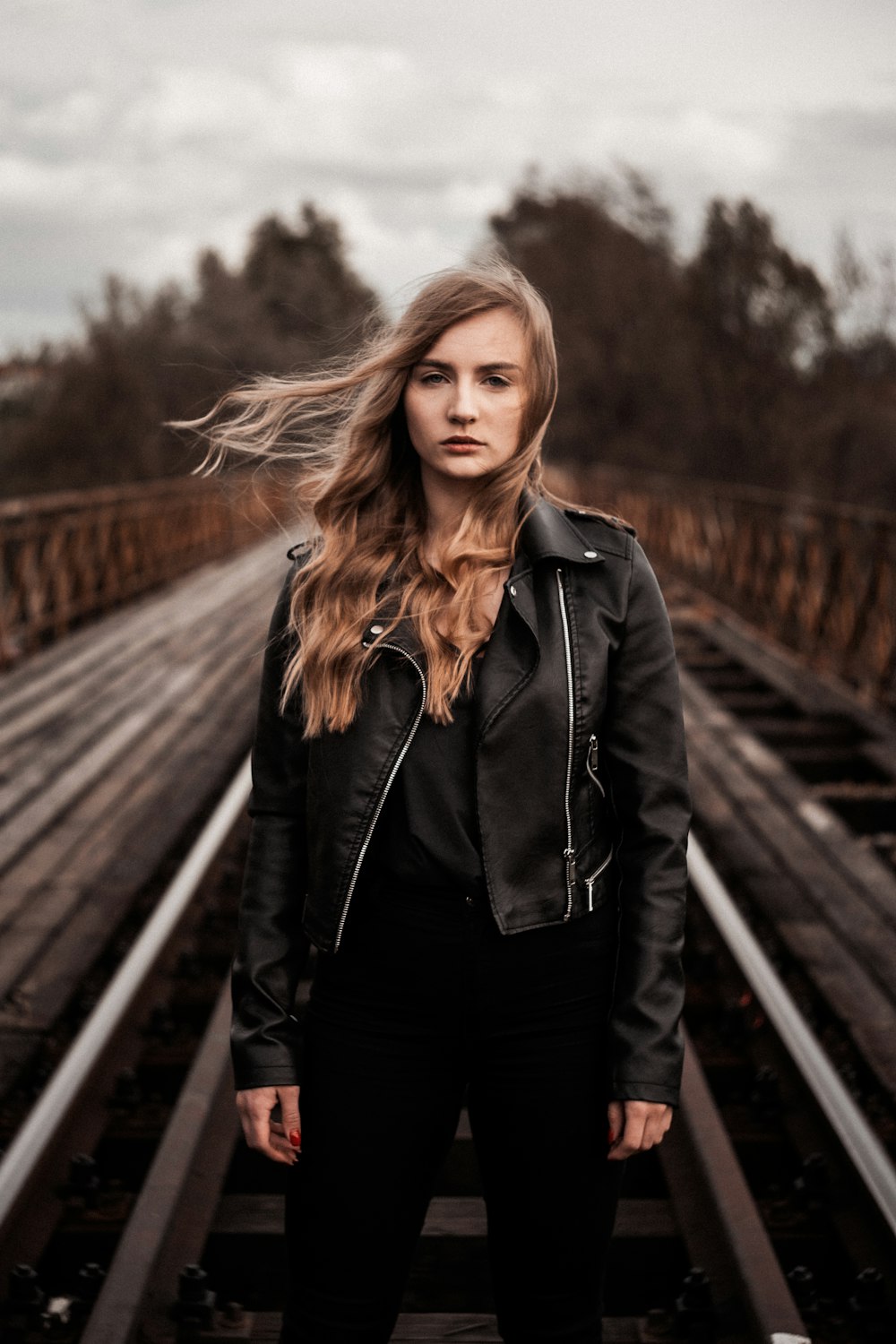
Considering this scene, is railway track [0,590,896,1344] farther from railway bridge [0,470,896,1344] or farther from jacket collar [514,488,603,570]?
jacket collar [514,488,603,570]

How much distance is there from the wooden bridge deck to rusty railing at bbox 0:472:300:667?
41 centimetres

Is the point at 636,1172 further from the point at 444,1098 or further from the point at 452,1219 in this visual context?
the point at 444,1098

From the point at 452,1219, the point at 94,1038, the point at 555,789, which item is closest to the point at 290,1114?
the point at 555,789

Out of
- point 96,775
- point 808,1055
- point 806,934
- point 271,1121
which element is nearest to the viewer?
point 271,1121

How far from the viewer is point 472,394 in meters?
1.80

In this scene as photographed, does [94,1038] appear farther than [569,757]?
Yes

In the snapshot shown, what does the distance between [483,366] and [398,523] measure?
0.27 metres

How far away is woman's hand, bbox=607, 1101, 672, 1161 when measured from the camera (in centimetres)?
177

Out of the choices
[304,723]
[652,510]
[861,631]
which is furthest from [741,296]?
[304,723]

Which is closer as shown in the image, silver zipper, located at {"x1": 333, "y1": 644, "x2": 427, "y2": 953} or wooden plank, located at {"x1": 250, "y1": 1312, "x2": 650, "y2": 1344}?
silver zipper, located at {"x1": 333, "y1": 644, "x2": 427, "y2": 953}

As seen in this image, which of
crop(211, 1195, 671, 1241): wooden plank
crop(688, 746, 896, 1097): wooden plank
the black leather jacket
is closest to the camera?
the black leather jacket

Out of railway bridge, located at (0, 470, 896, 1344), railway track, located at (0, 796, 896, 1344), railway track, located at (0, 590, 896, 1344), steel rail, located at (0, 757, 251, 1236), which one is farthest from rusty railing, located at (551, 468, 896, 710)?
railway track, located at (0, 796, 896, 1344)

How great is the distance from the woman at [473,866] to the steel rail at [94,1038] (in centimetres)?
134

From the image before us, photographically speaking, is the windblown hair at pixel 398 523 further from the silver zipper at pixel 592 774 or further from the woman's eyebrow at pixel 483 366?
the silver zipper at pixel 592 774
